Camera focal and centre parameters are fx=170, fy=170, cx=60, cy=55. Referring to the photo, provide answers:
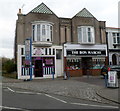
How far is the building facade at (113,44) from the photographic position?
26734mm

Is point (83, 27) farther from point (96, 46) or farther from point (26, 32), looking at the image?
point (26, 32)

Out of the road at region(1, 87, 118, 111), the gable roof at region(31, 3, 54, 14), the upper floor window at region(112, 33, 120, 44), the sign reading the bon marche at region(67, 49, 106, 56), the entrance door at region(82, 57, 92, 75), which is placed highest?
the gable roof at region(31, 3, 54, 14)

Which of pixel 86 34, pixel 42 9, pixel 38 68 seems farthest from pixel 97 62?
pixel 42 9

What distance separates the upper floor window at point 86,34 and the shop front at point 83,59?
935 millimetres

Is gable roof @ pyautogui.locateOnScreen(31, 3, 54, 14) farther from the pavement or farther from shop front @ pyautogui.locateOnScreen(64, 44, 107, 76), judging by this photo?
the pavement

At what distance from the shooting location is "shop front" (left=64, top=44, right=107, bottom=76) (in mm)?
23420

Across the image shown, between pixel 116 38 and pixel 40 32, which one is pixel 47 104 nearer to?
pixel 40 32

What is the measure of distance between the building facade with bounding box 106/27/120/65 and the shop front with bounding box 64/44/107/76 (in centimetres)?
194

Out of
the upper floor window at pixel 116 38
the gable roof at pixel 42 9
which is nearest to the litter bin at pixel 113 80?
the gable roof at pixel 42 9

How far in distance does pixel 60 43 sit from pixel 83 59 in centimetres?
434

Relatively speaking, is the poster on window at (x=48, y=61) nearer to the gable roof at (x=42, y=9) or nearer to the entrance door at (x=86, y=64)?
the entrance door at (x=86, y=64)

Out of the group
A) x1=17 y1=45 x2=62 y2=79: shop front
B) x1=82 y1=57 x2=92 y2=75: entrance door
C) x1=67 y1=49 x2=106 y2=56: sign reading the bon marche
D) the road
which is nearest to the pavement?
the road

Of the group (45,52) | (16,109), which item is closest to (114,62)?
(45,52)

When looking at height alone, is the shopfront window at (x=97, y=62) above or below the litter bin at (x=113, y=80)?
above
